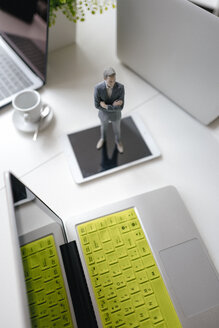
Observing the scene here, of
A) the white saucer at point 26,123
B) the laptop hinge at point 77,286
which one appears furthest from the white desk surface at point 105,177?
the laptop hinge at point 77,286

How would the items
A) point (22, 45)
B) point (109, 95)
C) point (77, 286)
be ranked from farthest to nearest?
point (22, 45) → point (109, 95) → point (77, 286)

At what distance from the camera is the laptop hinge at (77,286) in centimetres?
40

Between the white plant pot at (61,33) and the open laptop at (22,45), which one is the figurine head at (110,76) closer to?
the open laptop at (22,45)

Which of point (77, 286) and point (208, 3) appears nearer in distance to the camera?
point (77, 286)

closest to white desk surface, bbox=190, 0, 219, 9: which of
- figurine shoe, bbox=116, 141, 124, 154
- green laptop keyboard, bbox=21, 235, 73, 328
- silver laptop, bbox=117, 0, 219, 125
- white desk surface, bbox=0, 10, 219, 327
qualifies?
silver laptop, bbox=117, 0, 219, 125

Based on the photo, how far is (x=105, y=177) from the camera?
0.72m

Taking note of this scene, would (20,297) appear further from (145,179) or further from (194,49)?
(194,49)

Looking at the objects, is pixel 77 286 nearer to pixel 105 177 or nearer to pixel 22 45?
pixel 105 177

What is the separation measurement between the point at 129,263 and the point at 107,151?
284 millimetres

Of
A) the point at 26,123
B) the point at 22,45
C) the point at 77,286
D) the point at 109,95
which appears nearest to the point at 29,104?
the point at 26,123

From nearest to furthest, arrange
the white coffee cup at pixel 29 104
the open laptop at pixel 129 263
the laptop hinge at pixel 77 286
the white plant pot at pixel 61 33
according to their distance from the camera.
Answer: the laptop hinge at pixel 77 286
the open laptop at pixel 129 263
the white coffee cup at pixel 29 104
the white plant pot at pixel 61 33

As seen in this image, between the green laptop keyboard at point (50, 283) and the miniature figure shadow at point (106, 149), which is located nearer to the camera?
the green laptop keyboard at point (50, 283)

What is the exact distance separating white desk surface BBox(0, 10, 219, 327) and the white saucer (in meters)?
0.02

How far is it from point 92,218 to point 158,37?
0.46 metres
